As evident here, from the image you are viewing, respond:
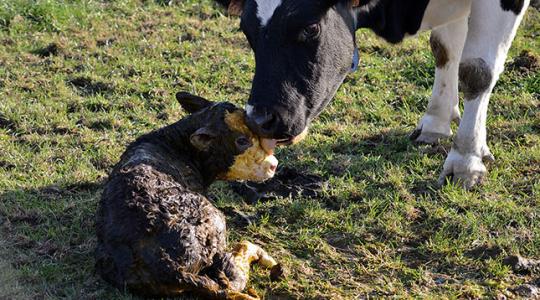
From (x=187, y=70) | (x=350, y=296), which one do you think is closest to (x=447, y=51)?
(x=187, y=70)

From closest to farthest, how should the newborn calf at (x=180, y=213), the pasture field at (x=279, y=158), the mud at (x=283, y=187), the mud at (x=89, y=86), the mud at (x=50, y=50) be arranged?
the newborn calf at (x=180, y=213)
the pasture field at (x=279, y=158)
the mud at (x=283, y=187)
the mud at (x=89, y=86)
the mud at (x=50, y=50)

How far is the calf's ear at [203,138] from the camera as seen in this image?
5.83 meters

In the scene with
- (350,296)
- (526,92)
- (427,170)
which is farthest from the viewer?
(526,92)

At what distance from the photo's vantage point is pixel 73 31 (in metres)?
9.93

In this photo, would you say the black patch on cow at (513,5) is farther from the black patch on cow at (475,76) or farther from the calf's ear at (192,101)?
the calf's ear at (192,101)

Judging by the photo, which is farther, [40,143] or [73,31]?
[73,31]

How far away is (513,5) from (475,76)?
52 cm

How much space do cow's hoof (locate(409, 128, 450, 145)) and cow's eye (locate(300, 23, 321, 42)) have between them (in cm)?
180

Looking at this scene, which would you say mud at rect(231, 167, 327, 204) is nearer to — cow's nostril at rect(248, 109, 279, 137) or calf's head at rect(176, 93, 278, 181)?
calf's head at rect(176, 93, 278, 181)

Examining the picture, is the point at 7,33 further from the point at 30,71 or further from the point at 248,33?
the point at 248,33

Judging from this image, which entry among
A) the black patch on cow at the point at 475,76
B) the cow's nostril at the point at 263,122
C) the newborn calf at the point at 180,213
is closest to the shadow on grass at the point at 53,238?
the newborn calf at the point at 180,213

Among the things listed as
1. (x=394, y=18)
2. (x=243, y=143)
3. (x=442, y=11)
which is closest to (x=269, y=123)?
(x=243, y=143)

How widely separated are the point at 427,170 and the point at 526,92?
1.94 metres

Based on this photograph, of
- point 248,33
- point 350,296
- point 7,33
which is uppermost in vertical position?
point 248,33
